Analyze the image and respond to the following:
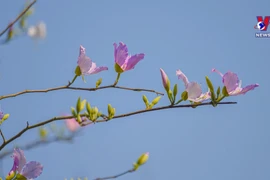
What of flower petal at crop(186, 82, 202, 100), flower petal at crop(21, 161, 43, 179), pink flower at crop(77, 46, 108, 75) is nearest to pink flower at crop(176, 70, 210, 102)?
flower petal at crop(186, 82, 202, 100)

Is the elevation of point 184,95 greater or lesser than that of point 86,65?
lesser

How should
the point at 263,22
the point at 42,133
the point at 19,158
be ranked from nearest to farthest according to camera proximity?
the point at 19,158, the point at 42,133, the point at 263,22

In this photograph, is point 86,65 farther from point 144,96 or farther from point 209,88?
point 209,88

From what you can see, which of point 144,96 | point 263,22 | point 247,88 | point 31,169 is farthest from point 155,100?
point 263,22

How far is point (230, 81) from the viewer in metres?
1.09

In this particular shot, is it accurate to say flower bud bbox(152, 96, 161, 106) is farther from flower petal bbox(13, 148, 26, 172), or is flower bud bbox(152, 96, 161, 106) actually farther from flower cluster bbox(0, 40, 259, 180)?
flower petal bbox(13, 148, 26, 172)

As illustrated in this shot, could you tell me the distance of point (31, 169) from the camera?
3.01 ft

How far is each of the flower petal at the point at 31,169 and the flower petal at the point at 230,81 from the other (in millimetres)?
505

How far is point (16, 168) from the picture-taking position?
3.02ft

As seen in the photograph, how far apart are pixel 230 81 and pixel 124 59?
0.28 metres

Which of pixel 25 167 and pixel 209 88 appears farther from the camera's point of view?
pixel 209 88

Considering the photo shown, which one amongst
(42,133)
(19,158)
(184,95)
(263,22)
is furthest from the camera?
(263,22)

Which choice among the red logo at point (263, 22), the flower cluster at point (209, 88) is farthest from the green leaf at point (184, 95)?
the red logo at point (263, 22)

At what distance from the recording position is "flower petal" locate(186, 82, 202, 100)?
106 centimetres
